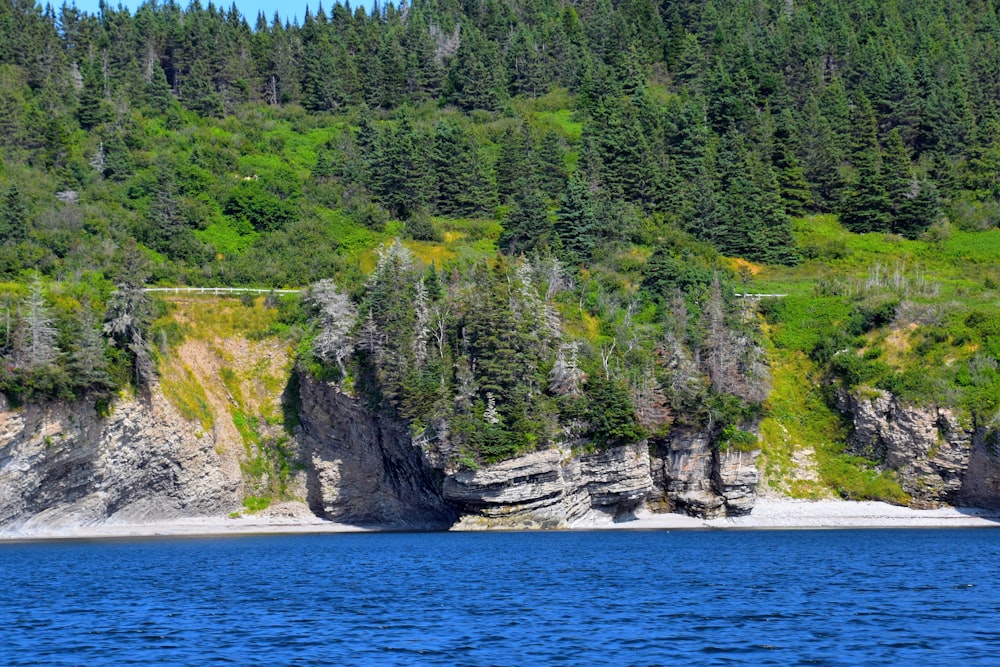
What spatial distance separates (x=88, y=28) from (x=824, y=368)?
95270mm

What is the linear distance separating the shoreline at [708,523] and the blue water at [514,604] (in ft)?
30.6

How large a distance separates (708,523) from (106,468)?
36319mm

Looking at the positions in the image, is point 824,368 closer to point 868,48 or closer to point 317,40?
point 868,48

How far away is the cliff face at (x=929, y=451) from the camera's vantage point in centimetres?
7131

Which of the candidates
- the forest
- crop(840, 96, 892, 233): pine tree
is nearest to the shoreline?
the forest

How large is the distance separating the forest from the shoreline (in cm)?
546

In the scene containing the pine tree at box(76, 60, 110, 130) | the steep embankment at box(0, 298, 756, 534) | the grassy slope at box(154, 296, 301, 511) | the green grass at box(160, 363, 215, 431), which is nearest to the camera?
the steep embankment at box(0, 298, 756, 534)

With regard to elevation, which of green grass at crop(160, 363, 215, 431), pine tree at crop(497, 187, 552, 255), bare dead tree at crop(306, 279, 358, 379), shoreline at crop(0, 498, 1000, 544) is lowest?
shoreline at crop(0, 498, 1000, 544)

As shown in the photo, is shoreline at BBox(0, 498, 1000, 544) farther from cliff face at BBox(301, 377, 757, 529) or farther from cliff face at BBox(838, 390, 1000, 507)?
cliff face at BBox(838, 390, 1000, 507)

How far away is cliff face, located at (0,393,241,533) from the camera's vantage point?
67.6 meters

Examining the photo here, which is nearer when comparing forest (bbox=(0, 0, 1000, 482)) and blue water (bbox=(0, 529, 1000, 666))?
blue water (bbox=(0, 529, 1000, 666))

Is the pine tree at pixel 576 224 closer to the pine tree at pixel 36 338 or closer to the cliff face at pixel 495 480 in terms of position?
the cliff face at pixel 495 480

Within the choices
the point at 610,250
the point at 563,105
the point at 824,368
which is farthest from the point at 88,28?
the point at 824,368

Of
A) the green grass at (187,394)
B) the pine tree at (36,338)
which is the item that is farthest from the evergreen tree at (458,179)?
the pine tree at (36,338)
